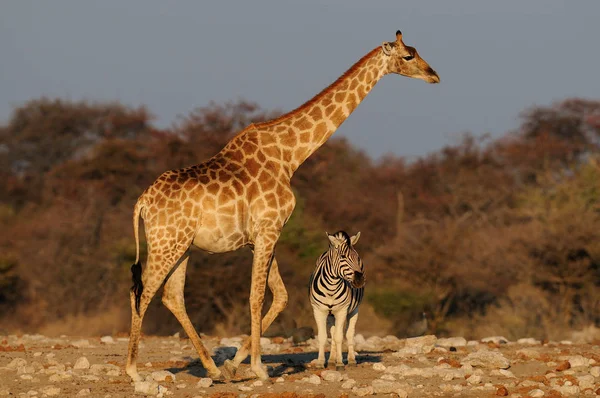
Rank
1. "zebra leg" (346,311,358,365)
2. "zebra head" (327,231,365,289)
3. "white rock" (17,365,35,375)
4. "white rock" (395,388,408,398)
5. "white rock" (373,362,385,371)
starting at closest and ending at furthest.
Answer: "white rock" (395,388,408,398)
"white rock" (17,365,35,375)
"zebra head" (327,231,365,289)
"white rock" (373,362,385,371)
"zebra leg" (346,311,358,365)

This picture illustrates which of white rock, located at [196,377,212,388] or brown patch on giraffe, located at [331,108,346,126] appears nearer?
white rock, located at [196,377,212,388]

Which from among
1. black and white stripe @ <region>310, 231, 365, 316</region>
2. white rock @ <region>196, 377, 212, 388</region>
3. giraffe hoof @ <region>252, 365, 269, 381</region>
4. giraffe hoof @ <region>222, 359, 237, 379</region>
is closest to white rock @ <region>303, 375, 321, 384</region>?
giraffe hoof @ <region>252, 365, 269, 381</region>

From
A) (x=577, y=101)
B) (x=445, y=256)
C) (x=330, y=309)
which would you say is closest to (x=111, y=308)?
(x=445, y=256)

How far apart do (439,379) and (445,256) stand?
11410 mm

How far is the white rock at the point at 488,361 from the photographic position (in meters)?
9.91

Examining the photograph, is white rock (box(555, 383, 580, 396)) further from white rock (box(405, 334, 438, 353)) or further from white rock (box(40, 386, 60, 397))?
white rock (box(40, 386, 60, 397))

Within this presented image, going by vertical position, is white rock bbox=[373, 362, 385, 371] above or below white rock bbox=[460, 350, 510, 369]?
below

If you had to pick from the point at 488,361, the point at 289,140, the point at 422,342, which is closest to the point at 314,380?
the point at 488,361

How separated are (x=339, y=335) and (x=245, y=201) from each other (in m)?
1.78

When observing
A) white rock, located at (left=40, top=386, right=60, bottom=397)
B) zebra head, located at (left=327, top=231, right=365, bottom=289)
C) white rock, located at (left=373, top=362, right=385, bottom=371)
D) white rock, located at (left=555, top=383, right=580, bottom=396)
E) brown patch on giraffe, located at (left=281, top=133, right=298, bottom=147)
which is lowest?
white rock, located at (left=40, top=386, right=60, bottom=397)

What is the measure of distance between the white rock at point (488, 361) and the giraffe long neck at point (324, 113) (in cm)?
257

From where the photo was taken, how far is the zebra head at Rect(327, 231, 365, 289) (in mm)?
9500

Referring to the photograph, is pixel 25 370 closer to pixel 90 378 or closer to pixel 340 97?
pixel 90 378

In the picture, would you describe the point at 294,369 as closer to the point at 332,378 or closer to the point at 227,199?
the point at 332,378
